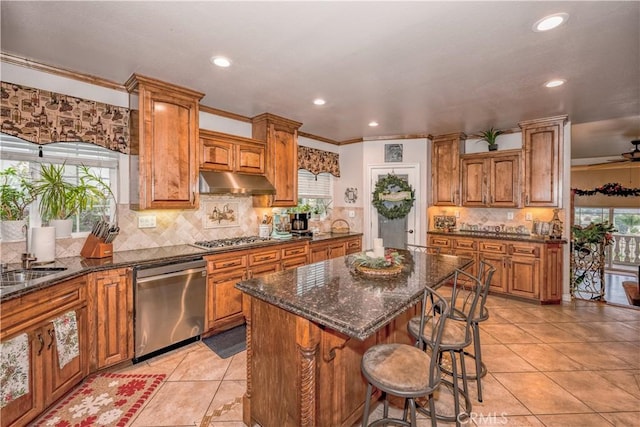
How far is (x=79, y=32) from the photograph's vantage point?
6.78 feet

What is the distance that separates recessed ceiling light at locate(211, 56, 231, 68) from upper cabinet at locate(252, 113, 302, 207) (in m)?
1.39

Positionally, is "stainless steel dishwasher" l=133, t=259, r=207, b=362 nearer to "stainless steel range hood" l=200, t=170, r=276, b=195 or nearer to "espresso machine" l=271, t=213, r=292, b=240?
"stainless steel range hood" l=200, t=170, r=276, b=195

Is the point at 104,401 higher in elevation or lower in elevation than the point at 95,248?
lower

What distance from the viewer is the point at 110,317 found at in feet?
7.95

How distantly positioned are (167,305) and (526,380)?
126 inches

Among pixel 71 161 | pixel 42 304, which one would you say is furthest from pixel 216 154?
pixel 42 304

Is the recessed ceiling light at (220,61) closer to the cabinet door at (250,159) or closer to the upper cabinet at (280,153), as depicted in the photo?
the cabinet door at (250,159)

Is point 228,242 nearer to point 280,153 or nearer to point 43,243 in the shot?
point 280,153

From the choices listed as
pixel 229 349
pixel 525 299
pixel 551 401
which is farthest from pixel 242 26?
pixel 525 299

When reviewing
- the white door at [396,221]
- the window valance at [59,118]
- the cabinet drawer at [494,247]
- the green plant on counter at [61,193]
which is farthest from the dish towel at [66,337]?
the cabinet drawer at [494,247]

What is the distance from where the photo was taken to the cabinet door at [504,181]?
4.51m

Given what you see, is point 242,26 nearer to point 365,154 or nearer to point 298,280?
point 298,280

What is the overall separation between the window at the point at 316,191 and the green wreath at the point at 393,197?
969 millimetres

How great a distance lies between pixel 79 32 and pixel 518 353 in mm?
4570
